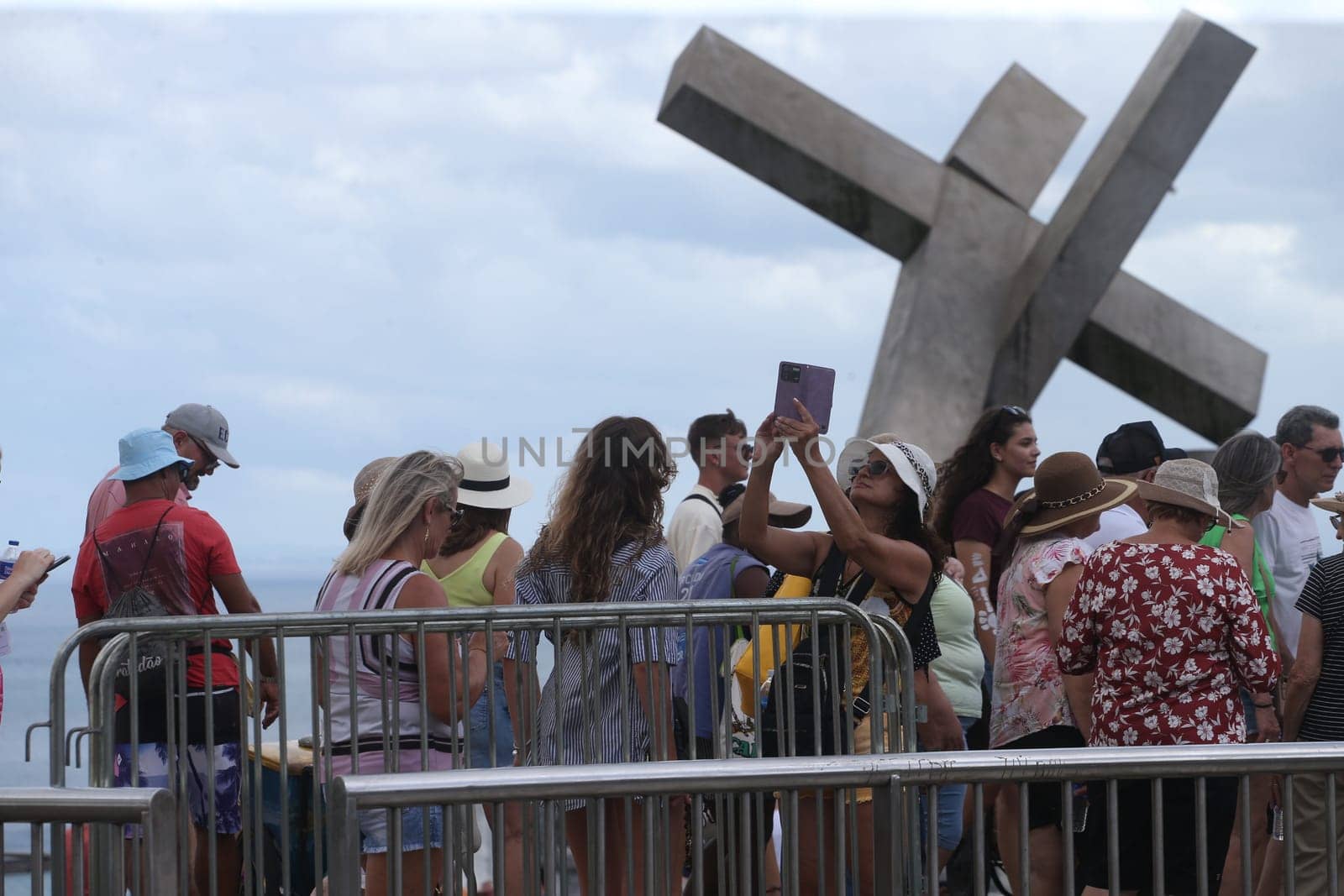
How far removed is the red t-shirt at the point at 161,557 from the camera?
4160 mm

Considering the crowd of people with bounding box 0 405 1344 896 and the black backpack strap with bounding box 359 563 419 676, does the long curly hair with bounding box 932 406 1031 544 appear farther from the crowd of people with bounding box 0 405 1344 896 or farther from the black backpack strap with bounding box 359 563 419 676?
the black backpack strap with bounding box 359 563 419 676

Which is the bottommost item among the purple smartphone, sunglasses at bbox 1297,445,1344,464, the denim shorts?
the denim shorts

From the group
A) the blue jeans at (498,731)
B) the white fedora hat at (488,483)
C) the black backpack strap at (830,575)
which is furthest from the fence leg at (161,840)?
the white fedora hat at (488,483)

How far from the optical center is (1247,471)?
4.80 meters

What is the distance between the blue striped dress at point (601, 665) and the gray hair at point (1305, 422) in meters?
2.45

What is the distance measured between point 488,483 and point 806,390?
1.35 m

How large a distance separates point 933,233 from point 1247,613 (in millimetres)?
5108

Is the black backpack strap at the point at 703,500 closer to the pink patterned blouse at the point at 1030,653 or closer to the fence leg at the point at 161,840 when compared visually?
the pink patterned blouse at the point at 1030,653

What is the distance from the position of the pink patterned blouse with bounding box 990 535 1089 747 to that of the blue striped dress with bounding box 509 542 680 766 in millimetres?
988

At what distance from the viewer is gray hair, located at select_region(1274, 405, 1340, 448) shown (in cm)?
503

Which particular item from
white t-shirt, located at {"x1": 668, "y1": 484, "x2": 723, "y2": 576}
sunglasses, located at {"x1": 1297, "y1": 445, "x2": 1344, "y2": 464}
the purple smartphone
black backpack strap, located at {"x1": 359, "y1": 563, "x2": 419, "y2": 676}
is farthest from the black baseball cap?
black backpack strap, located at {"x1": 359, "y1": 563, "x2": 419, "y2": 676}

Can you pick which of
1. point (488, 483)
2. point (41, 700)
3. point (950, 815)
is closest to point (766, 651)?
point (950, 815)

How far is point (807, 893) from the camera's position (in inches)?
154

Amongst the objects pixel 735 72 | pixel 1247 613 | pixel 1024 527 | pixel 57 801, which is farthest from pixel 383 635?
pixel 735 72
